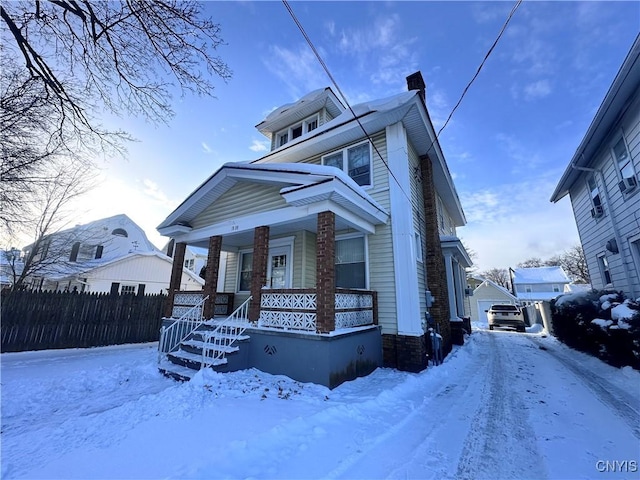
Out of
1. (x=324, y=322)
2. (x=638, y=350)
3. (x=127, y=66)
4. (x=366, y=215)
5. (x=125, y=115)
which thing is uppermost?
(x=127, y=66)

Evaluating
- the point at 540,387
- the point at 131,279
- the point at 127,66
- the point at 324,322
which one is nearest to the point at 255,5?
the point at 127,66

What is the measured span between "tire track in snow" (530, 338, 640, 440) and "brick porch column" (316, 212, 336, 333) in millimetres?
4646

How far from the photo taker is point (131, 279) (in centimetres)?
1938

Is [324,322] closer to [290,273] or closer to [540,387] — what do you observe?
[290,273]

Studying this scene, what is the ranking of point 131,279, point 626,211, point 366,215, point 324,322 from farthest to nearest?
point 131,279 < point 626,211 < point 366,215 < point 324,322

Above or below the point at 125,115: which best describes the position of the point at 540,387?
below

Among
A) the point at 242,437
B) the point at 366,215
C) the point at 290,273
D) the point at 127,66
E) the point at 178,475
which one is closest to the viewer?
Answer: the point at 178,475

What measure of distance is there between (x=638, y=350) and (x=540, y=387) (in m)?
2.39

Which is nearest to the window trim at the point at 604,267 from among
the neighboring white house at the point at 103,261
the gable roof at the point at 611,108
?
the gable roof at the point at 611,108

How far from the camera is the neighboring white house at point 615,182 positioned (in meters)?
6.84

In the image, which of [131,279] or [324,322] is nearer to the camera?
[324,322]

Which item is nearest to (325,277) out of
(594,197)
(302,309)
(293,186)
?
(302,309)

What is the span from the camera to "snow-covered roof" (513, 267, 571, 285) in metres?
45.5

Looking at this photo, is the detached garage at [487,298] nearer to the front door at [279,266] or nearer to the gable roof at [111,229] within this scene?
the front door at [279,266]
